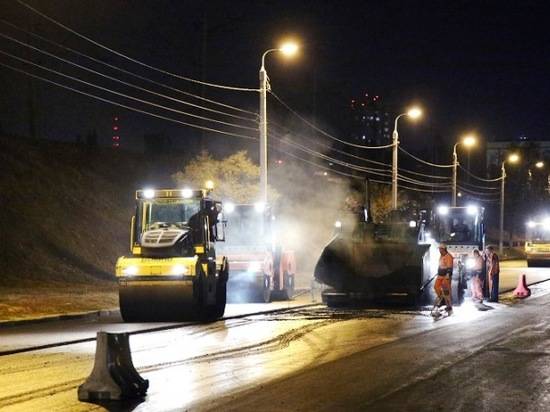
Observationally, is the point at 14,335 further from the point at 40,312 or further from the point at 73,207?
the point at 73,207

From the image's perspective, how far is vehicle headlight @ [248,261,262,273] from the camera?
89.8 ft

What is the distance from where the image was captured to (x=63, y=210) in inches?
1596

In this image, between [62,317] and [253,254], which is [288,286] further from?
[62,317]

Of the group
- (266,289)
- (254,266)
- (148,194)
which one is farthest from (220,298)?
(266,289)

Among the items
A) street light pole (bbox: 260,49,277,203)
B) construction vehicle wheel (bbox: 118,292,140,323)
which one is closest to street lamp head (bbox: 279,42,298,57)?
street light pole (bbox: 260,49,277,203)

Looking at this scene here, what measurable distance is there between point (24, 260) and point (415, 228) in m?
15.0

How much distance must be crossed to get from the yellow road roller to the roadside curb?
187 cm

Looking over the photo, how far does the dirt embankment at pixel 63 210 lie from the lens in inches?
1331

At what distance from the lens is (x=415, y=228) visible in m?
28.1

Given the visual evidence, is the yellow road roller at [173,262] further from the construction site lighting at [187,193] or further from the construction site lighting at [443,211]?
the construction site lighting at [443,211]

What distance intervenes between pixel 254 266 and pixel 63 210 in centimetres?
1591

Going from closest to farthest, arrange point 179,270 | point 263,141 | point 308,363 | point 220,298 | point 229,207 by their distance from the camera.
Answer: point 308,363 < point 179,270 < point 220,298 < point 229,207 < point 263,141

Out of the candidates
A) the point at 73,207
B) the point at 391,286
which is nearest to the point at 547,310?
the point at 391,286

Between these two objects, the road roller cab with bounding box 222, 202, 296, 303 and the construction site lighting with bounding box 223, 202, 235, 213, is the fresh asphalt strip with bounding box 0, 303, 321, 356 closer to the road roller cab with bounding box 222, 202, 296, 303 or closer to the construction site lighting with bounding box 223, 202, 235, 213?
the road roller cab with bounding box 222, 202, 296, 303
